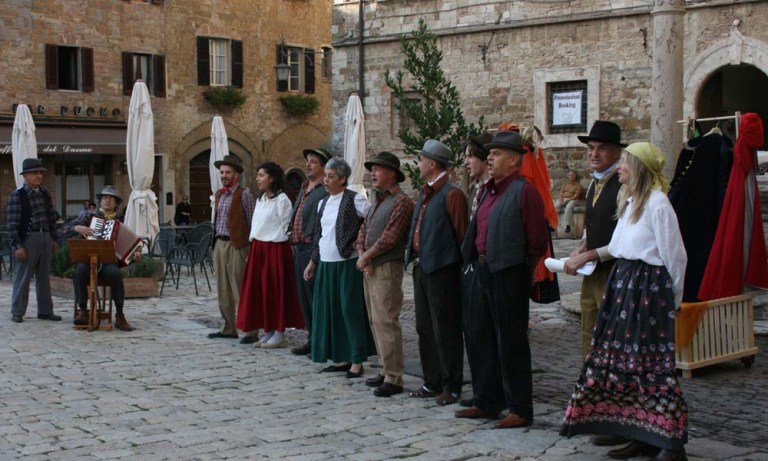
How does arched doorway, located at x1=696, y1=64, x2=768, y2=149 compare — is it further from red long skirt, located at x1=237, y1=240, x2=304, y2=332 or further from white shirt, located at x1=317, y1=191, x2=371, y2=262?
white shirt, located at x1=317, y1=191, x2=371, y2=262

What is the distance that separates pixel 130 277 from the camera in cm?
1375

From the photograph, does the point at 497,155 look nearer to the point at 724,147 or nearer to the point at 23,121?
the point at 724,147

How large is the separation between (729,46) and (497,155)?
14063mm

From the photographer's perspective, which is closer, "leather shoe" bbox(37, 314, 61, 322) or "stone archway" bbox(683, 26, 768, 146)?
"leather shoe" bbox(37, 314, 61, 322)

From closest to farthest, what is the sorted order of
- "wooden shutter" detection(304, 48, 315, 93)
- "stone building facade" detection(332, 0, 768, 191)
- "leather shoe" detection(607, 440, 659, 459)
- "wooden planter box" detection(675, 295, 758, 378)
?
1. "leather shoe" detection(607, 440, 659, 459)
2. "wooden planter box" detection(675, 295, 758, 378)
3. "stone building facade" detection(332, 0, 768, 191)
4. "wooden shutter" detection(304, 48, 315, 93)

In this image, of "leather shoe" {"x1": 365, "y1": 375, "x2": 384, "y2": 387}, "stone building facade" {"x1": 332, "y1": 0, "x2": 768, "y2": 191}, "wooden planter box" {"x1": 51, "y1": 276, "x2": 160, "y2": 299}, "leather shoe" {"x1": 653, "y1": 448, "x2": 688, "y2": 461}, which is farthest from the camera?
"stone building facade" {"x1": 332, "y1": 0, "x2": 768, "y2": 191}

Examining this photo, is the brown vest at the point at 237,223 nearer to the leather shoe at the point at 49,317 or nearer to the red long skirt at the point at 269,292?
the red long skirt at the point at 269,292

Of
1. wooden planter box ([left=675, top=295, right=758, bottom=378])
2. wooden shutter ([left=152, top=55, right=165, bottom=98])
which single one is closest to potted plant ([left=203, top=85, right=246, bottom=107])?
wooden shutter ([left=152, top=55, right=165, bottom=98])

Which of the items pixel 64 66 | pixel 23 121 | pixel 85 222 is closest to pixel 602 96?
pixel 23 121

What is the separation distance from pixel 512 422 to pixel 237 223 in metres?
4.45

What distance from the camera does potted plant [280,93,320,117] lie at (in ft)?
115

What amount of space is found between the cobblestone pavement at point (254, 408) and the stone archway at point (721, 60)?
1057 cm

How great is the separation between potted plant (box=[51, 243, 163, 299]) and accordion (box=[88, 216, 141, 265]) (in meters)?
2.57

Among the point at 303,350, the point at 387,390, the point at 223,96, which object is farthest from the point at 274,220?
the point at 223,96
